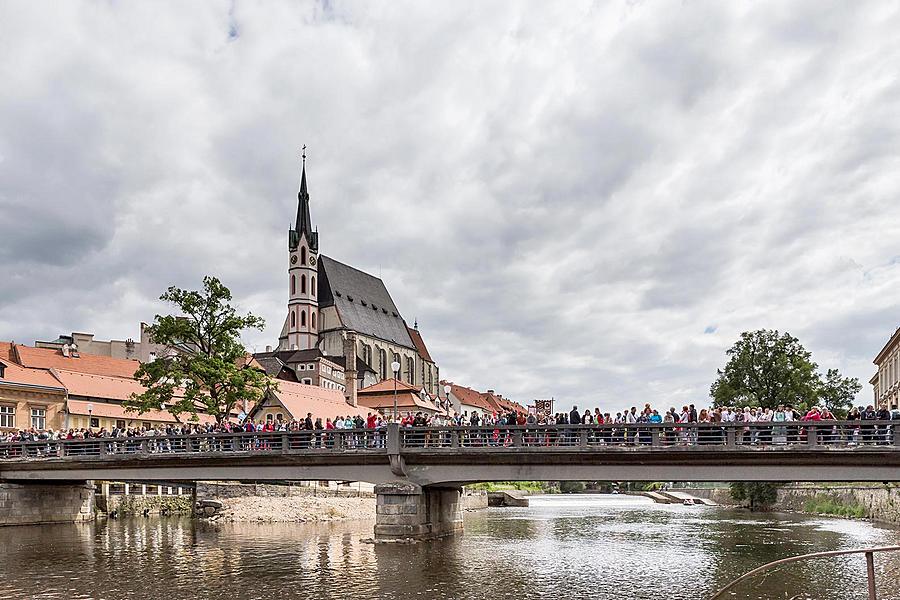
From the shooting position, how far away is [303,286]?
470ft

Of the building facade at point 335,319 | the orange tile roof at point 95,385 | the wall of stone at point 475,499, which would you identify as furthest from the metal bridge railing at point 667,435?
the building facade at point 335,319

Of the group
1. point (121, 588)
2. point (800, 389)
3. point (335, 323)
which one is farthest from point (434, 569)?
point (335, 323)

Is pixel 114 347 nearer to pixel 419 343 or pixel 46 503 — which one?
pixel 46 503

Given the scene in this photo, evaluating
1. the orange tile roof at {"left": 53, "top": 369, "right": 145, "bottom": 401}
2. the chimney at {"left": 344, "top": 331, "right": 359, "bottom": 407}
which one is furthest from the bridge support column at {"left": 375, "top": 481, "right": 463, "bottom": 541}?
the chimney at {"left": 344, "top": 331, "right": 359, "bottom": 407}

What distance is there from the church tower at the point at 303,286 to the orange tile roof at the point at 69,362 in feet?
173

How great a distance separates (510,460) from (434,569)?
611 cm

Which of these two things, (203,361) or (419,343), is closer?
(203,361)

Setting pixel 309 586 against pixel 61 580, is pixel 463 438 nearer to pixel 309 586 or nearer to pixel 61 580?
pixel 309 586

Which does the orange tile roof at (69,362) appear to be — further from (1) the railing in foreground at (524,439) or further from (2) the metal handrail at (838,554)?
(2) the metal handrail at (838,554)

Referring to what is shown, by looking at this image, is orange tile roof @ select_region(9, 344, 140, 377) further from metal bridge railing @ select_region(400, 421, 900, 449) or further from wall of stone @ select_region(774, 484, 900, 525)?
wall of stone @ select_region(774, 484, 900, 525)

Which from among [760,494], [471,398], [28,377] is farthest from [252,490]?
[471,398]

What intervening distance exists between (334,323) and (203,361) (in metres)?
89.9

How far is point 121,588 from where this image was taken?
24000 millimetres

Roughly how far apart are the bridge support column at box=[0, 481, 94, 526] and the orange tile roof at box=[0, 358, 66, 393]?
19.0 m
